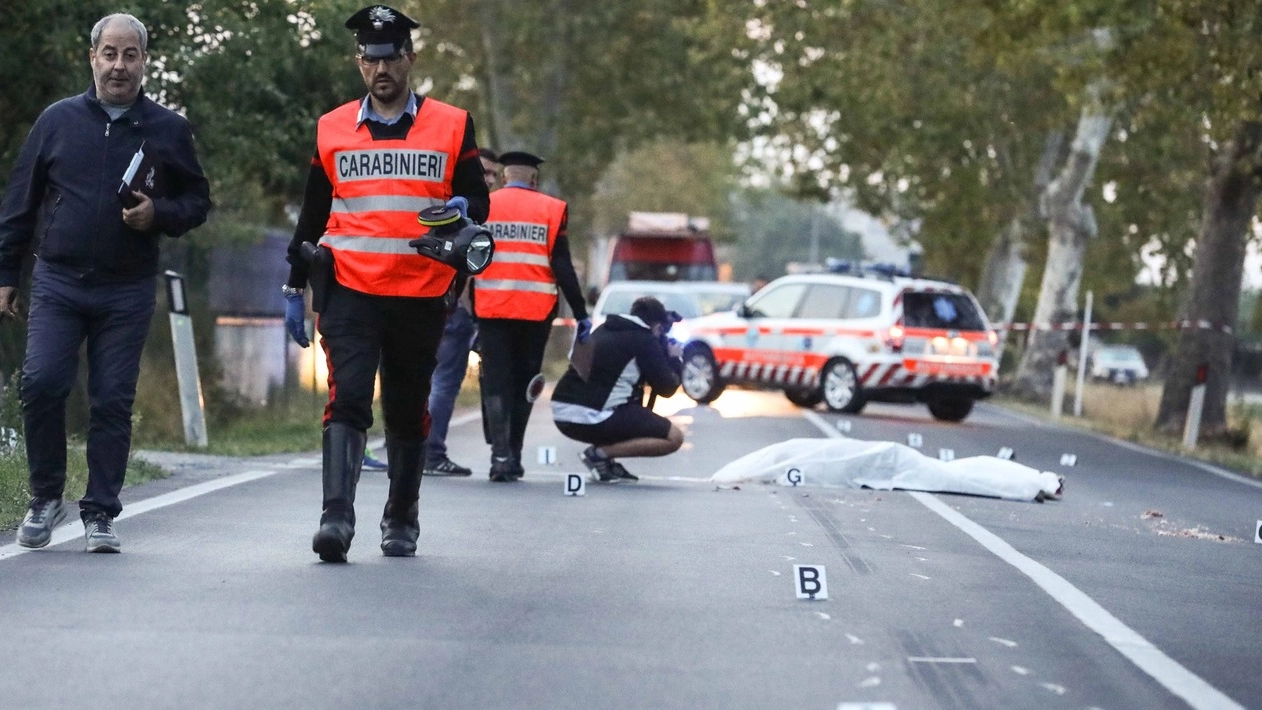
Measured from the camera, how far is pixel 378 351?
8.37 m

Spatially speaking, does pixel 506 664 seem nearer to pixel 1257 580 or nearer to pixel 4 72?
pixel 1257 580

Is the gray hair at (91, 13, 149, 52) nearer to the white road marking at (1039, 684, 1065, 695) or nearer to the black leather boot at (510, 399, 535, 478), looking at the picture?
the white road marking at (1039, 684, 1065, 695)

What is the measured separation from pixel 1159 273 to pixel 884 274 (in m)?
27.8

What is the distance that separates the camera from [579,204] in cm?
6097

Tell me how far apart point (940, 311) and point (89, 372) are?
696 inches

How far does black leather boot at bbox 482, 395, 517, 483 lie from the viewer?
42.4 ft

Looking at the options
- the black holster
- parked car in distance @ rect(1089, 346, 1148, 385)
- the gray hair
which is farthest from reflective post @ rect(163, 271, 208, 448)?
parked car in distance @ rect(1089, 346, 1148, 385)

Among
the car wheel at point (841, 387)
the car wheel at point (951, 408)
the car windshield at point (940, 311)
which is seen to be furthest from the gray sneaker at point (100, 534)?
the car wheel at point (951, 408)

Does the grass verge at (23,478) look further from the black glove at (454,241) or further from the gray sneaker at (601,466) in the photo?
the gray sneaker at (601,466)

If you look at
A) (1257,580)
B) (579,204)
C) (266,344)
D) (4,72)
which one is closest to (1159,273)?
(579,204)

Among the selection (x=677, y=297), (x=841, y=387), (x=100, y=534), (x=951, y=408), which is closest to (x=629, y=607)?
(x=100, y=534)

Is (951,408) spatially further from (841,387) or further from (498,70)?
(498,70)

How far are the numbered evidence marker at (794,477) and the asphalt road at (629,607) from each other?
1.04m

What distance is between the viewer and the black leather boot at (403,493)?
8586 mm
